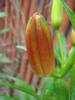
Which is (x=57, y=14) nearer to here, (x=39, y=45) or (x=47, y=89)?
(x=39, y=45)

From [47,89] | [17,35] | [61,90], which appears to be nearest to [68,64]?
[61,90]

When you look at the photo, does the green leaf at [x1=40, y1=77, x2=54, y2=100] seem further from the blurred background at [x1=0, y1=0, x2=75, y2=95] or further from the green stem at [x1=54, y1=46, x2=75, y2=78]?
the blurred background at [x1=0, y1=0, x2=75, y2=95]

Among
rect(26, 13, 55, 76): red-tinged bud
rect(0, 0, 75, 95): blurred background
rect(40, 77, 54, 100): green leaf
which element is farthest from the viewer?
rect(0, 0, 75, 95): blurred background

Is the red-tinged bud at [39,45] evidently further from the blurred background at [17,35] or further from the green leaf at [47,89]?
the blurred background at [17,35]

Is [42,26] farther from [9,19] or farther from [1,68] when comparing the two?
[9,19]

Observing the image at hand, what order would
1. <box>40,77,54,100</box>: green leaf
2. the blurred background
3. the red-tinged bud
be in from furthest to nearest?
1. the blurred background
2. <box>40,77,54,100</box>: green leaf
3. the red-tinged bud

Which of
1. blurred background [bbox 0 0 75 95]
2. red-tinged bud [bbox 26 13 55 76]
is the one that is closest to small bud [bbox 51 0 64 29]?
red-tinged bud [bbox 26 13 55 76]

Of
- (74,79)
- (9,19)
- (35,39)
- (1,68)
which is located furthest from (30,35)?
(9,19)
